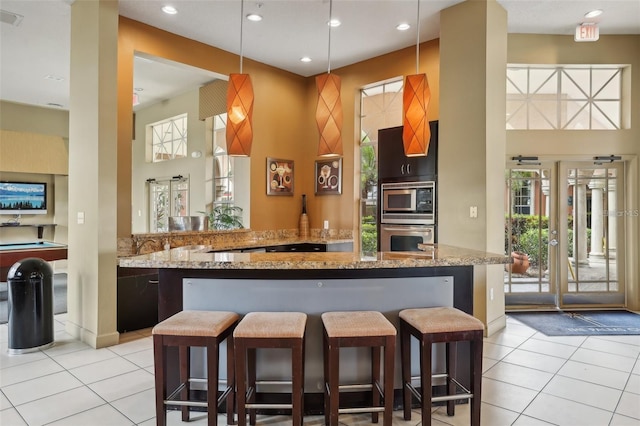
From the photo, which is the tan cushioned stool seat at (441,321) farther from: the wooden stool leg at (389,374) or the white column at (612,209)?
the white column at (612,209)

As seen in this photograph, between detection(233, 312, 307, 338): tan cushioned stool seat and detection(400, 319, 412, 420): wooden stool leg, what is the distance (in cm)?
66

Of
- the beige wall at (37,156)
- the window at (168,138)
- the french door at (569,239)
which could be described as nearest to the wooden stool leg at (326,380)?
the french door at (569,239)

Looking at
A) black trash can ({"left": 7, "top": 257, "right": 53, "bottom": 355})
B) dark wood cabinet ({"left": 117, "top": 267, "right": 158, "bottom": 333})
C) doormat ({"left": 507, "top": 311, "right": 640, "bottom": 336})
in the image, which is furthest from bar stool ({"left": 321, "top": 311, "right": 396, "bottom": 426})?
black trash can ({"left": 7, "top": 257, "right": 53, "bottom": 355})

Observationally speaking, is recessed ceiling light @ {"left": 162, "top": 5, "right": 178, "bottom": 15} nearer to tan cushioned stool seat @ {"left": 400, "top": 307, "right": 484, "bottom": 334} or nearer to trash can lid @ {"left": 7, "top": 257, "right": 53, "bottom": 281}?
trash can lid @ {"left": 7, "top": 257, "right": 53, "bottom": 281}

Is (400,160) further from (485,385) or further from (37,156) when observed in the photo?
(37,156)

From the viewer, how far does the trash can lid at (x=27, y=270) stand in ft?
11.6

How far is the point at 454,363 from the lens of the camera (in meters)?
2.52

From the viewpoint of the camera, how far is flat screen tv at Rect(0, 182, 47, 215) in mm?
7449

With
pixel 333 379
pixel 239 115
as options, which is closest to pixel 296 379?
pixel 333 379

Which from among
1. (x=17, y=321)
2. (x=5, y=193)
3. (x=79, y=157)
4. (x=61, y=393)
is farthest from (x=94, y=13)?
(x=5, y=193)

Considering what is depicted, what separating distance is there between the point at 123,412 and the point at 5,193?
7.00 meters

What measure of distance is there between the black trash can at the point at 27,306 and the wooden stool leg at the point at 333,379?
10.0 ft

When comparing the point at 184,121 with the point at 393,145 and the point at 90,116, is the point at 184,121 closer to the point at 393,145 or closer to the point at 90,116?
the point at 90,116

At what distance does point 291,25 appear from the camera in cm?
458
